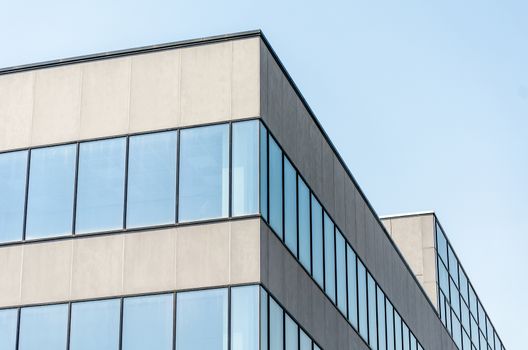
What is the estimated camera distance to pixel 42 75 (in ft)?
119

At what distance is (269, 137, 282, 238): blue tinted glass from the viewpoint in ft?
112

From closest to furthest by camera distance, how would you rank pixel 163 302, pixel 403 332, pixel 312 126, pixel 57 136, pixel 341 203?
pixel 163 302, pixel 57 136, pixel 312 126, pixel 341 203, pixel 403 332

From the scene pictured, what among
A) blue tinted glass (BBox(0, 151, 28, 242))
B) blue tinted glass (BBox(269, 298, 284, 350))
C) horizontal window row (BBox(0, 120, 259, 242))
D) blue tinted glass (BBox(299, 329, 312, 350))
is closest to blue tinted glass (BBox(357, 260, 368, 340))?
blue tinted glass (BBox(299, 329, 312, 350))

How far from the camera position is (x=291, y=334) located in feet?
114

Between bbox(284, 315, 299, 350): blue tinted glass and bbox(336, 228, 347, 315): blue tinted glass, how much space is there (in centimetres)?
616

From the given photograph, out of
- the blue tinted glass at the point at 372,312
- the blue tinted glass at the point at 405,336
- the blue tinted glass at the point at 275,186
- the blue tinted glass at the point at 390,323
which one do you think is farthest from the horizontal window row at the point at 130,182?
the blue tinted glass at the point at 405,336

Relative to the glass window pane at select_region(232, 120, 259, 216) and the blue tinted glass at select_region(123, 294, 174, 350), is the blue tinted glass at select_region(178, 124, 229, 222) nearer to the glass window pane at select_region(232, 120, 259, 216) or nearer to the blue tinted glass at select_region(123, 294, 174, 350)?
the glass window pane at select_region(232, 120, 259, 216)

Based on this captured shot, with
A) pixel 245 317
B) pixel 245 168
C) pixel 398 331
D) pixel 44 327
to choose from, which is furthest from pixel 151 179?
pixel 398 331

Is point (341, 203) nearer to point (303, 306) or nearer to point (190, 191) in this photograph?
point (303, 306)

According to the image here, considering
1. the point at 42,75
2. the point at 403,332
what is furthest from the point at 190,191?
the point at 403,332

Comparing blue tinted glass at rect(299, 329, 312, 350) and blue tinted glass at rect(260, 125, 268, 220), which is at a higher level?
blue tinted glass at rect(260, 125, 268, 220)

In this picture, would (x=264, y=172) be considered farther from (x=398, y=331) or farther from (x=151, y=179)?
(x=398, y=331)

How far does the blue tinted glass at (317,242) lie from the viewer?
38.5 metres

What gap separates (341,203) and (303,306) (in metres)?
A: 7.30
